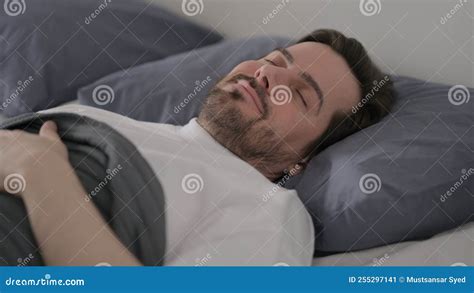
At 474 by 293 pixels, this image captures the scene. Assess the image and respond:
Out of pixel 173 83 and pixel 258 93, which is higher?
pixel 258 93

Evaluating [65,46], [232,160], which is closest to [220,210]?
[232,160]

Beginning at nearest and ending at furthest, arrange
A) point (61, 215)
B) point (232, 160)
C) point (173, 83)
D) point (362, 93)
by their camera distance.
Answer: point (61, 215)
point (232, 160)
point (362, 93)
point (173, 83)

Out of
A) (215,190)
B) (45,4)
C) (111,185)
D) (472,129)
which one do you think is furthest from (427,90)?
(45,4)

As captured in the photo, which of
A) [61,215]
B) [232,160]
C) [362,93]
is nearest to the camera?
[61,215]

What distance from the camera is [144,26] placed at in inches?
55.1

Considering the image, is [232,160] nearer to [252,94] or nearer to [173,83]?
[252,94]

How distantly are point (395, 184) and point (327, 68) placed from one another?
26 centimetres

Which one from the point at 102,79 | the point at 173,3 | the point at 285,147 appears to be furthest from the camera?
the point at 173,3

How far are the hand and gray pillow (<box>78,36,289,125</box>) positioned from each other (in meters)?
0.26

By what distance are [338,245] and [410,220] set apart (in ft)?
0.33

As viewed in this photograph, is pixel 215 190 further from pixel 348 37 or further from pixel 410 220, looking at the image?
pixel 348 37

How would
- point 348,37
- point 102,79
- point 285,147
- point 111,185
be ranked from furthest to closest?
point 102,79
point 348,37
point 285,147
point 111,185

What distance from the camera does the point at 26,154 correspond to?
959 mm

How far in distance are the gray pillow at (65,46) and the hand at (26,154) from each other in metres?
0.37
